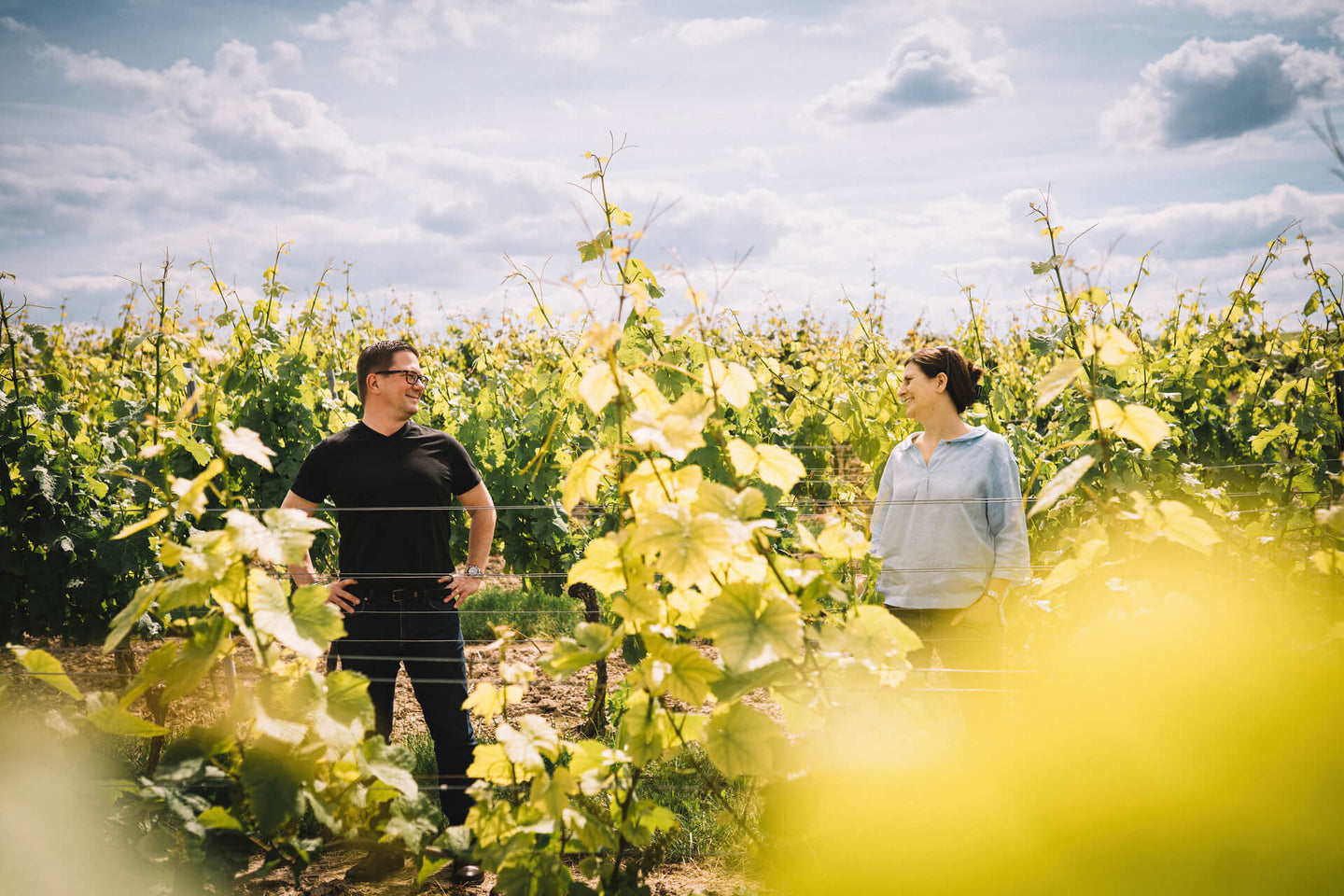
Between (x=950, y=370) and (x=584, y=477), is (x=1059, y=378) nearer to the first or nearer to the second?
(x=584, y=477)

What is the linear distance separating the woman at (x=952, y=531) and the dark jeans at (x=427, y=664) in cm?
143

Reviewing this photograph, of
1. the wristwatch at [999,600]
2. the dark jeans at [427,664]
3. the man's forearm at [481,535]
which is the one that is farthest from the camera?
the man's forearm at [481,535]

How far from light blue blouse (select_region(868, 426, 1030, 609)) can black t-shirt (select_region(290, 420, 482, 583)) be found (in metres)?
1.45

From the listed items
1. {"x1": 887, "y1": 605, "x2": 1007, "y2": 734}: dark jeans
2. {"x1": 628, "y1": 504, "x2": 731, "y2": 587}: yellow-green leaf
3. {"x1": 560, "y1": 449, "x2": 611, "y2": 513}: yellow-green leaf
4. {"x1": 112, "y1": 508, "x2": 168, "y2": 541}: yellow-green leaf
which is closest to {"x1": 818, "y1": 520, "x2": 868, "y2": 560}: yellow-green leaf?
{"x1": 628, "y1": 504, "x2": 731, "y2": 587}: yellow-green leaf

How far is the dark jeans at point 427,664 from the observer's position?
2676 mm

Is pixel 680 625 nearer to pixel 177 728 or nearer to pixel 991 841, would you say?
pixel 991 841

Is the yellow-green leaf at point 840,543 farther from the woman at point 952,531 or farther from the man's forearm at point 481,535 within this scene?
the man's forearm at point 481,535

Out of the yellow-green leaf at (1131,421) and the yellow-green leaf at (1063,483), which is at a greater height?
the yellow-green leaf at (1131,421)

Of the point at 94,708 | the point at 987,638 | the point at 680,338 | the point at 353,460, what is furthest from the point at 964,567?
the point at 94,708

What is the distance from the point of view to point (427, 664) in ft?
8.91

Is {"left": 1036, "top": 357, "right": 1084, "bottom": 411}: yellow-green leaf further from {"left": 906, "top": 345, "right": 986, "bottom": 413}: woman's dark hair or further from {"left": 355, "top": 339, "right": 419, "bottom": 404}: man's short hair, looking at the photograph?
{"left": 355, "top": 339, "right": 419, "bottom": 404}: man's short hair

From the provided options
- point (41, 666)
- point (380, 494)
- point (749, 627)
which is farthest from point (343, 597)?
point (749, 627)

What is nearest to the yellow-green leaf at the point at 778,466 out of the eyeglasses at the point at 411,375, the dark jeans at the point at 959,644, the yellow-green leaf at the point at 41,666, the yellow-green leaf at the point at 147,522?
the yellow-green leaf at the point at 147,522

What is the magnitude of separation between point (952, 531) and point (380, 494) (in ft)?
6.03
